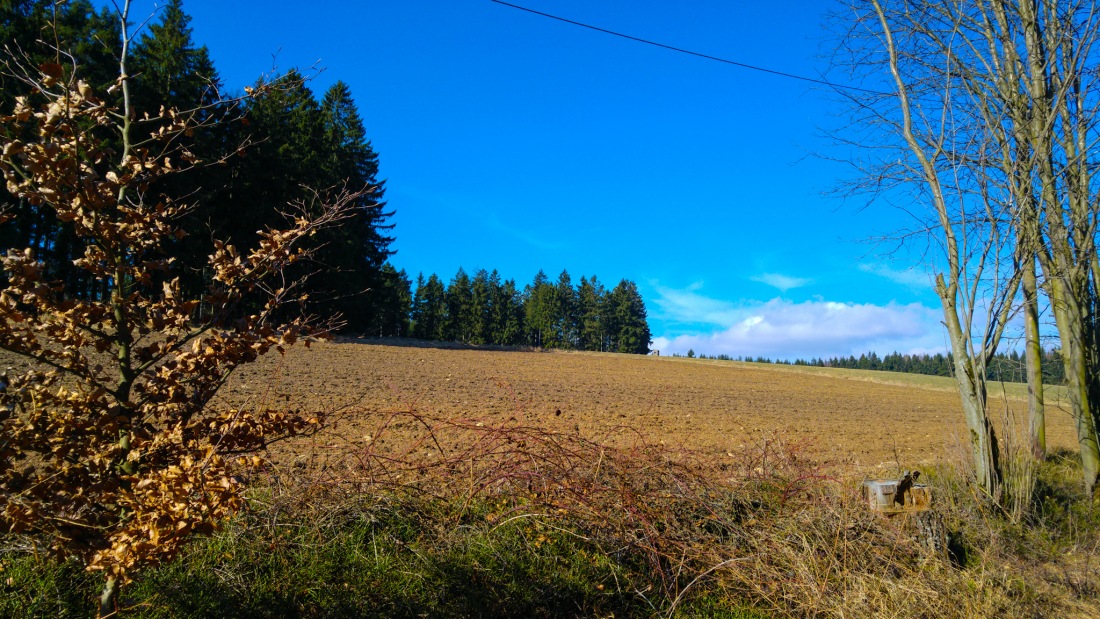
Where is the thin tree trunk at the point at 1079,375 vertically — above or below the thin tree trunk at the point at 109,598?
above

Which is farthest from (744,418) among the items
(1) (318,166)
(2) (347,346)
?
(1) (318,166)

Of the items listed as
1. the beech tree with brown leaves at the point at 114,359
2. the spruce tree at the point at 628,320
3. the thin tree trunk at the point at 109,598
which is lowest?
the thin tree trunk at the point at 109,598

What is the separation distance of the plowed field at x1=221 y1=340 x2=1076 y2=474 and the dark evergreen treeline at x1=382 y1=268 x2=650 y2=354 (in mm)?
43853

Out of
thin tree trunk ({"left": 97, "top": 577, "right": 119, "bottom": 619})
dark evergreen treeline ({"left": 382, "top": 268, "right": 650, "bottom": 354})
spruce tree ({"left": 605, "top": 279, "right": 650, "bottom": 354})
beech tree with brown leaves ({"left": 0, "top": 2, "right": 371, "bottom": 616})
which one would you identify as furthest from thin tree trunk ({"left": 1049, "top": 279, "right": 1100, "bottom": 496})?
spruce tree ({"left": 605, "top": 279, "right": 650, "bottom": 354})

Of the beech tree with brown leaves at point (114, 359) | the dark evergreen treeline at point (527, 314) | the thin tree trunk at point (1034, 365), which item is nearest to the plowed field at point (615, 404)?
the thin tree trunk at point (1034, 365)

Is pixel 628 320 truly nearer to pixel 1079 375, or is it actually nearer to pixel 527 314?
pixel 527 314

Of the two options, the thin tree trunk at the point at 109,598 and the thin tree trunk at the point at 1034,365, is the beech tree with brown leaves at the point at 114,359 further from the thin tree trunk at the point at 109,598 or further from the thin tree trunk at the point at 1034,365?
the thin tree trunk at the point at 1034,365

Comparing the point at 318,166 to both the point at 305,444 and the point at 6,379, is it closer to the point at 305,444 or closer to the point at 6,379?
the point at 305,444

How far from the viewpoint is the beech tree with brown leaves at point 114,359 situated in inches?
102

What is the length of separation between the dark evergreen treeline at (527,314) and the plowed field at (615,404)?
144 ft

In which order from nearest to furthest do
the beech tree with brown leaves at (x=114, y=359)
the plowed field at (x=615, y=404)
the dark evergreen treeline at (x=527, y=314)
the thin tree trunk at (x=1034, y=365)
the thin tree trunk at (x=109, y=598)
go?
the beech tree with brown leaves at (x=114, y=359) < the thin tree trunk at (x=109, y=598) < the thin tree trunk at (x=1034, y=365) < the plowed field at (x=615, y=404) < the dark evergreen treeline at (x=527, y=314)

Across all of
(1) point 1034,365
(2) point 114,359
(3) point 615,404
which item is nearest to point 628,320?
(3) point 615,404

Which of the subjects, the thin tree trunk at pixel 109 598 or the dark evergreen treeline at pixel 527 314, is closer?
the thin tree trunk at pixel 109 598

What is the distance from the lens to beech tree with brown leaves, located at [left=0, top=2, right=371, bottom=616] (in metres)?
2.59
